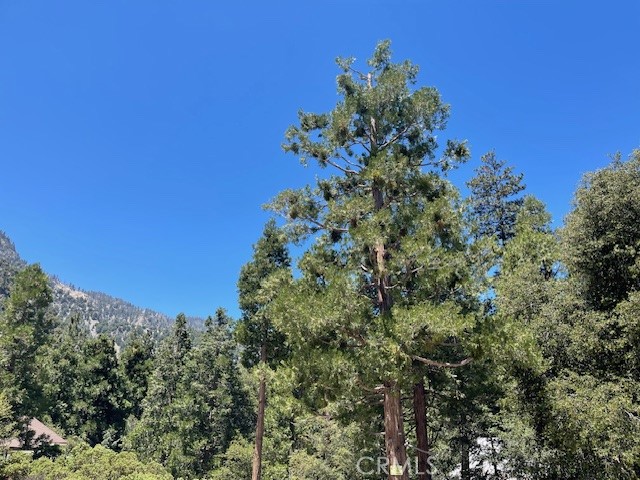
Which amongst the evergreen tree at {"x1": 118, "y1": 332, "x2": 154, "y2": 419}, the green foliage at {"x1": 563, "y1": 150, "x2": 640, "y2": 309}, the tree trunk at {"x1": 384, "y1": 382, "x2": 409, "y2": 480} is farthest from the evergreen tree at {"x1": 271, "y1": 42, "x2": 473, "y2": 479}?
the evergreen tree at {"x1": 118, "y1": 332, "x2": 154, "y2": 419}

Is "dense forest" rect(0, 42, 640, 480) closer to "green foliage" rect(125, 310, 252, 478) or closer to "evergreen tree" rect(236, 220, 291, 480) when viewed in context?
"evergreen tree" rect(236, 220, 291, 480)

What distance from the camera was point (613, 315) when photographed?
8.11 metres

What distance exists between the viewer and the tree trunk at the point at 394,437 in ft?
24.1

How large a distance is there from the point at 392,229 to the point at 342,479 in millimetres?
9350

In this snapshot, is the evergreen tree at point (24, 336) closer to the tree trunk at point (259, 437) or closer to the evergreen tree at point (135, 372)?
the tree trunk at point (259, 437)

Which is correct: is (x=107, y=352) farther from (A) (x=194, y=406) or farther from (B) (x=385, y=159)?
(B) (x=385, y=159)

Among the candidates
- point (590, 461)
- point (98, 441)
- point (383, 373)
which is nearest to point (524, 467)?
point (590, 461)

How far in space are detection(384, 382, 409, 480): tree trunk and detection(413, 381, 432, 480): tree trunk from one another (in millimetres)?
1223

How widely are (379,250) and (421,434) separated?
4.17 metres

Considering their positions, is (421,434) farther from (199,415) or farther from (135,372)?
(135,372)

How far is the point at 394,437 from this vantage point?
762cm

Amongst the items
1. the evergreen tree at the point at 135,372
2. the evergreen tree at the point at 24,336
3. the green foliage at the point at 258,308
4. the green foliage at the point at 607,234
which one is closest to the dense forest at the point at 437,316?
the green foliage at the point at 607,234

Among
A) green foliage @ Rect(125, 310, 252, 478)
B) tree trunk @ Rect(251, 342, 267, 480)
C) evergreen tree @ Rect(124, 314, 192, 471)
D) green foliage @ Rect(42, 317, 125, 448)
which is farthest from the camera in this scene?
green foliage @ Rect(42, 317, 125, 448)

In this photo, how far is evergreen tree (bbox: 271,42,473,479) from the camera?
6.91 meters
